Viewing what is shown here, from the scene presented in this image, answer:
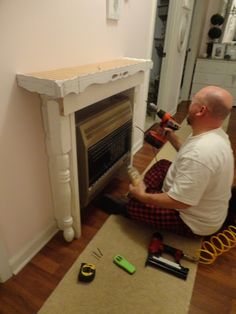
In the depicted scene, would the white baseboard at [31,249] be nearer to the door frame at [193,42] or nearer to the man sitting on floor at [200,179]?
the man sitting on floor at [200,179]

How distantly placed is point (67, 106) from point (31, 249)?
2.72 ft

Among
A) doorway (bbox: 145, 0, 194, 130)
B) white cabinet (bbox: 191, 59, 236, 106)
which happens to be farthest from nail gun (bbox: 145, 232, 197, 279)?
white cabinet (bbox: 191, 59, 236, 106)

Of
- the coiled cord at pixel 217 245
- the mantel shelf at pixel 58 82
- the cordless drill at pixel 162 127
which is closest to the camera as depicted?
the mantel shelf at pixel 58 82

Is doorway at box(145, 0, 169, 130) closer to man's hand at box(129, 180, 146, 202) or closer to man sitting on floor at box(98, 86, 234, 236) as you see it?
man's hand at box(129, 180, 146, 202)

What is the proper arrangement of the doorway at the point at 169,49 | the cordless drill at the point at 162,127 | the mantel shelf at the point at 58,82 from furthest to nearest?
the doorway at the point at 169,49, the cordless drill at the point at 162,127, the mantel shelf at the point at 58,82

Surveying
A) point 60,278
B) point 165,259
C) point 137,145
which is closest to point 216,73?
point 137,145

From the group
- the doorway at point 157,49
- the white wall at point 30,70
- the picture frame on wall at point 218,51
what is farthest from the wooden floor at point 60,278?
the picture frame on wall at point 218,51

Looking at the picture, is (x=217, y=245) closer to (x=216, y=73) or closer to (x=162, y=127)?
(x=162, y=127)

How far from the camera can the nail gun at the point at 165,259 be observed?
123 centimetres

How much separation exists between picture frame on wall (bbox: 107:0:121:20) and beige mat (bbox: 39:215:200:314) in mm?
1390

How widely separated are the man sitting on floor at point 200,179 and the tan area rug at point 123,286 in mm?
180

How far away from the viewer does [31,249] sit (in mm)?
1294

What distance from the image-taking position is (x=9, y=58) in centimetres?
91

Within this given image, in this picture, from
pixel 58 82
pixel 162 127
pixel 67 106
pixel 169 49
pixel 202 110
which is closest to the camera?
pixel 58 82
